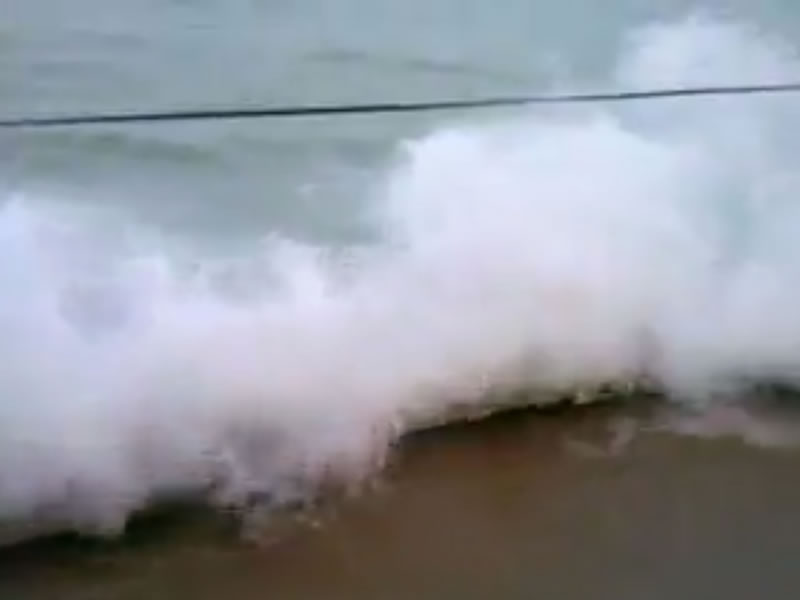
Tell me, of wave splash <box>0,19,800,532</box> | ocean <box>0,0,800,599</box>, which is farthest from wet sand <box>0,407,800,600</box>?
wave splash <box>0,19,800,532</box>

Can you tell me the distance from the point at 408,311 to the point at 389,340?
0.11 meters

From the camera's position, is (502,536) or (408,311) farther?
(408,311)

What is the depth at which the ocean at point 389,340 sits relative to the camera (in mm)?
3262

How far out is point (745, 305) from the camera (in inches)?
169

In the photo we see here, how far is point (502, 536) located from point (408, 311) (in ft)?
2.54

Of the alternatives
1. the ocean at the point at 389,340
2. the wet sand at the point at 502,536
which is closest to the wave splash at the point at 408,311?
the ocean at the point at 389,340

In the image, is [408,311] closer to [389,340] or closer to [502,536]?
[389,340]

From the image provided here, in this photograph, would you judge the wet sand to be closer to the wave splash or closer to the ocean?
the ocean

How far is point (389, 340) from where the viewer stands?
3.85 m

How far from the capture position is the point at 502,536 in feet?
10.9

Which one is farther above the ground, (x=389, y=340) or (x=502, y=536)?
(x=389, y=340)

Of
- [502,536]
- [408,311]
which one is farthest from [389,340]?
[502,536]

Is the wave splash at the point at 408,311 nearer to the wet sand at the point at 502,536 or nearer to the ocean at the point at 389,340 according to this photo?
Result: the ocean at the point at 389,340

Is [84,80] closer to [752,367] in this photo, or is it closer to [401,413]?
[401,413]
